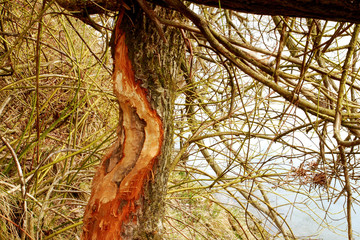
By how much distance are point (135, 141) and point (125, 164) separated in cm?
7

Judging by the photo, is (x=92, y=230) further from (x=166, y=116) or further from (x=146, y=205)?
(x=166, y=116)

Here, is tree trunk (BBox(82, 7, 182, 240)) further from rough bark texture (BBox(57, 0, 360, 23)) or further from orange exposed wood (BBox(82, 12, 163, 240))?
rough bark texture (BBox(57, 0, 360, 23))

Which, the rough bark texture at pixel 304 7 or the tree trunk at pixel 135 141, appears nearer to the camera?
the rough bark texture at pixel 304 7

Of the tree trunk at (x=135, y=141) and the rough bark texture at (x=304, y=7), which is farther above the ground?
the rough bark texture at (x=304, y=7)

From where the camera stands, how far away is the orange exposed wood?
85 centimetres

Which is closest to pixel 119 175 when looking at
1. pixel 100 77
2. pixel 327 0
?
pixel 327 0

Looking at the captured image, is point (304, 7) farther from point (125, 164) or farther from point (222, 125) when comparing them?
point (222, 125)

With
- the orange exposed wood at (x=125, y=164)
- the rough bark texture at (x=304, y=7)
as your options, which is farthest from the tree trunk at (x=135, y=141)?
the rough bark texture at (x=304, y=7)

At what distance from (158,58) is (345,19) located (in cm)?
49

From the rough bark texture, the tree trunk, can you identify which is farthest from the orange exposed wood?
the rough bark texture

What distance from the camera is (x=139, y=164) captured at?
860 millimetres

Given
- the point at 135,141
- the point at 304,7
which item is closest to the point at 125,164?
the point at 135,141

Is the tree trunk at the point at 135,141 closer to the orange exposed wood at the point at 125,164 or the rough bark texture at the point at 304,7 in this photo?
the orange exposed wood at the point at 125,164

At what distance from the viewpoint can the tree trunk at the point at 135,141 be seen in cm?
85
